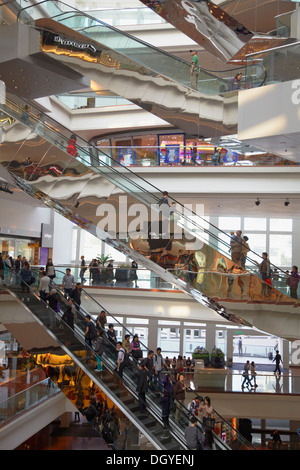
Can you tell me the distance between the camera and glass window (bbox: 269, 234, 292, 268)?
1121 inches

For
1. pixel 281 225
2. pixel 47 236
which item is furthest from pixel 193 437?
pixel 281 225

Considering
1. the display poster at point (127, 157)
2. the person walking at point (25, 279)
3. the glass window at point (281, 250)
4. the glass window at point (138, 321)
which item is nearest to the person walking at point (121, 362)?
the person walking at point (25, 279)

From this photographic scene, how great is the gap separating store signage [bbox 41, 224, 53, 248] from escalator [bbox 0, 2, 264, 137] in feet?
42.0

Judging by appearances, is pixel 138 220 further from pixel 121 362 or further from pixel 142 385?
pixel 142 385

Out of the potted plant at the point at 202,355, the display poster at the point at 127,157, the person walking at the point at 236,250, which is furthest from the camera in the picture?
the potted plant at the point at 202,355

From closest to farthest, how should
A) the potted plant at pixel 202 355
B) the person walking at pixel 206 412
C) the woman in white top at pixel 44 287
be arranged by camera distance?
1. the person walking at pixel 206 412
2. the woman in white top at pixel 44 287
3. the potted plant at pixel 202 355

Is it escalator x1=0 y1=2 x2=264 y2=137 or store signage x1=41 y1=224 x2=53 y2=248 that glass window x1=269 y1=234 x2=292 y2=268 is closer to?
store signage x1=41 y1=224 x2=53 y2=248

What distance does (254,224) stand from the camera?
2944 centimetres

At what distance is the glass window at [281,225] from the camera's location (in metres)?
28.7

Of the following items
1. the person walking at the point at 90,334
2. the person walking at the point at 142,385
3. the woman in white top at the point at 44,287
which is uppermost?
the woman in white top at the point at 44,287

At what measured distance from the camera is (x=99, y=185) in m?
12.9

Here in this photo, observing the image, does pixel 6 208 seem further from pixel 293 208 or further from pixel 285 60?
pixel 285 60

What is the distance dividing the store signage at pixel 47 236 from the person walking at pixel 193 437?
57.1 ft

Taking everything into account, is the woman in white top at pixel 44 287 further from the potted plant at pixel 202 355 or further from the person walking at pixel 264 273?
the potted plant at pixel 202 355
